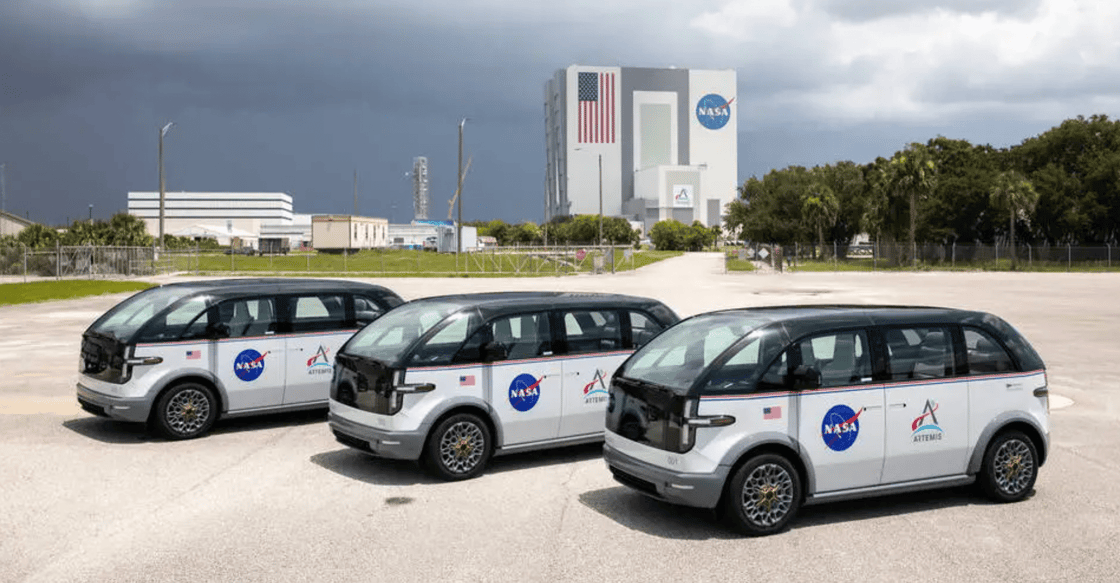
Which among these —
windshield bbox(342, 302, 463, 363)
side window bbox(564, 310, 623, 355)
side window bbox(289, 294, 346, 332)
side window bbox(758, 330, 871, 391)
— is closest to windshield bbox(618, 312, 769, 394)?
side window bbox(758, 330, 871, 391)

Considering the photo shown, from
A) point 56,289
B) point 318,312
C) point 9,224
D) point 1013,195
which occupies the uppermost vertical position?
point 1013,195

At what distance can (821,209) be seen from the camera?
99.6m

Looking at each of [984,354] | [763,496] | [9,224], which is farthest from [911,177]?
[763,496]

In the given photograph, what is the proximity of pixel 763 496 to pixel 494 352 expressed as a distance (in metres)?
2.90

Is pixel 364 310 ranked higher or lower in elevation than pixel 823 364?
higher

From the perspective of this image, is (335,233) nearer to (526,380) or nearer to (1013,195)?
(1013,195)

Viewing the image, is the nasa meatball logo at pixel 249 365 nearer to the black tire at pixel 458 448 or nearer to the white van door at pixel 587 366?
the black tire at pixel 458 448

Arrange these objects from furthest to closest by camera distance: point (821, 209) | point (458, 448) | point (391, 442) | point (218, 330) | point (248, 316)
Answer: point (821, 209) < point (248, 316) < point (218, 330) < point (458, 448) < point (391, 442)

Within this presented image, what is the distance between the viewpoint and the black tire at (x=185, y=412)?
34.4 feet

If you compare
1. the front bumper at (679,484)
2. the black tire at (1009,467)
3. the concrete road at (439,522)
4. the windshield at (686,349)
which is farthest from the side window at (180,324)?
the black tire at (1009,467)

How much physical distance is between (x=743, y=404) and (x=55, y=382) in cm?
1209

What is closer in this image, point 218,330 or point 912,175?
point 218,330

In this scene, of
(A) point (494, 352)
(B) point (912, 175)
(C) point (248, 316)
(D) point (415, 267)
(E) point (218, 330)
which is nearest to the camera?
(A) point (494, 352)

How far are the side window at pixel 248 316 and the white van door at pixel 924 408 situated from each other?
672 centimetres
